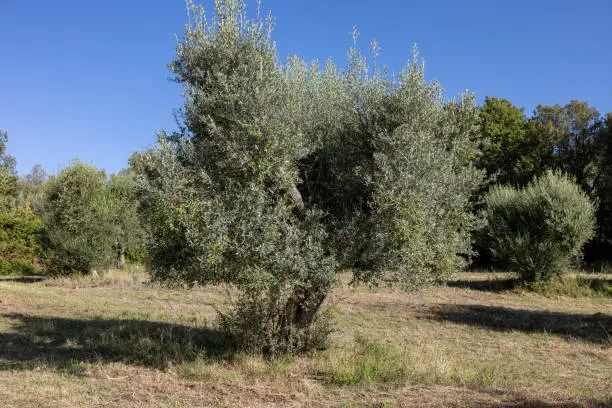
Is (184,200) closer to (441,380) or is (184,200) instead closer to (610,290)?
(441,380)

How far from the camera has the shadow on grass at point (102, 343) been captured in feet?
34.3

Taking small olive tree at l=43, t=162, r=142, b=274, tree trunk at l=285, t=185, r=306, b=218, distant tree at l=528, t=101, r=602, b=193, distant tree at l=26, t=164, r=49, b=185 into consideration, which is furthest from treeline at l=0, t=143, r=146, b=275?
distant tree at l=26, t=164, r=49, b=185

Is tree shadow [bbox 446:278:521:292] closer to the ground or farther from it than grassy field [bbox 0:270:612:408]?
farther from it

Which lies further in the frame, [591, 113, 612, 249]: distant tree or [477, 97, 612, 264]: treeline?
[477, 97, 612, 264]: treeline

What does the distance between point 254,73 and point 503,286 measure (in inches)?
803

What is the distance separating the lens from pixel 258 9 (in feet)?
31.2

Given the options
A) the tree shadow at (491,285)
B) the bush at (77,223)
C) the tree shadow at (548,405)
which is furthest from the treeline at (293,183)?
the bush at (77,223)

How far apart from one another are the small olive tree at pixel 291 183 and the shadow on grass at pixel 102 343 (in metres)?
1.39

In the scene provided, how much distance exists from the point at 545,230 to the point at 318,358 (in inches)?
692

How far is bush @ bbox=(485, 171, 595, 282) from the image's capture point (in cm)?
2297

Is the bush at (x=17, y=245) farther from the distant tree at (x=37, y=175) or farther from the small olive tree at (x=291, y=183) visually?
the distant tree at (x=37, y=175)

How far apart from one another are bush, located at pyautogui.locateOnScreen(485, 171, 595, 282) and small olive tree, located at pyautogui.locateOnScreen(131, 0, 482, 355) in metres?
15.0

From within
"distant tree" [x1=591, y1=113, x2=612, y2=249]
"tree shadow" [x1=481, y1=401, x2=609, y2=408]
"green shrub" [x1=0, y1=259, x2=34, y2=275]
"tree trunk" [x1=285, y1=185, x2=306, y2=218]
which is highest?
"distant tree" [x1=591, y1=113, x2=612, y2=249]

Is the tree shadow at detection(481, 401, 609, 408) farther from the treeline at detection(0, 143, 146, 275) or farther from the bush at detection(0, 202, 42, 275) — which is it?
the bush at detection(0, 202, 42, 275)
